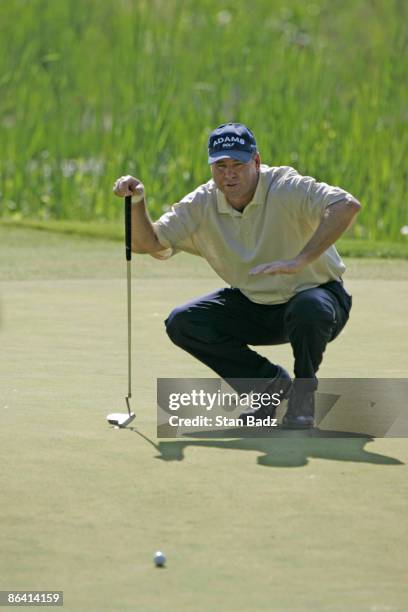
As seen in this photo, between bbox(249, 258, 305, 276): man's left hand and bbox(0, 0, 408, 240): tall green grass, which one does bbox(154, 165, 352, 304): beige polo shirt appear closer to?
bbox(249, 258, 305, 276): man's left hand

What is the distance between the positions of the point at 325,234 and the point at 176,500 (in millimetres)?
1485

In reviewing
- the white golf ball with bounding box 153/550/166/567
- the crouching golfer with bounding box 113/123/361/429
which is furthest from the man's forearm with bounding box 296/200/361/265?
the white golf ball with bounding box 153/550/166/567

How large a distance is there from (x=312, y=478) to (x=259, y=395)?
1282 millimetres

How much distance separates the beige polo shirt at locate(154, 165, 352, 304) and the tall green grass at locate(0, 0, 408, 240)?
9303 millimetres

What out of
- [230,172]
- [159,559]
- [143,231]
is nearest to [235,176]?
[230,172]

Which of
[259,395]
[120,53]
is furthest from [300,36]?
[259,395]

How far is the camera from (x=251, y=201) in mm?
6328

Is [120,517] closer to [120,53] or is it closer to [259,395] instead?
[259,395]

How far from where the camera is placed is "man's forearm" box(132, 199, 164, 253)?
6.54 m

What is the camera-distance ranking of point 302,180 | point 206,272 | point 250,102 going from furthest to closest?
point 250,102, point 206,272, point 302,180

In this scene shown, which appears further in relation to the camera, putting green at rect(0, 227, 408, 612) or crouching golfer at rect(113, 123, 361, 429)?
crouching golfer at rect(113, 123, 361, 429)

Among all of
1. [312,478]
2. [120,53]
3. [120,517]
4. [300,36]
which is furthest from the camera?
[300,36]

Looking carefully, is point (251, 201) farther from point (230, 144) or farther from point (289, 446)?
point (289, 446)

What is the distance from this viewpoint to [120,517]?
481 cm
